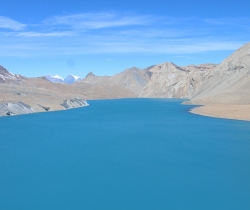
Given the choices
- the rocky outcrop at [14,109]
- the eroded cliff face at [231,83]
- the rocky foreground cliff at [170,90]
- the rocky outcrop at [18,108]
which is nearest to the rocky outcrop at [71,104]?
the rocky foreground cliff at [170,90]

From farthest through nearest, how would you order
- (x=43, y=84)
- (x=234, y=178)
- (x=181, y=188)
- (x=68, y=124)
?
(x=43, y=84) < (x=68, y=124) < (x=234, y=178) < (x=181, y=188)

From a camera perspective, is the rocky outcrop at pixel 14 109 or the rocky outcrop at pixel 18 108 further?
the rocky outcrop at pixel 18 108

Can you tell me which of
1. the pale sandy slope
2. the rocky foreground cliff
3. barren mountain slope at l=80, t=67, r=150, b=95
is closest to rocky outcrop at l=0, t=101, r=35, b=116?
the rocky foreground cliff

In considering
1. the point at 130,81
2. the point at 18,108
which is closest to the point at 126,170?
the point at 18,108

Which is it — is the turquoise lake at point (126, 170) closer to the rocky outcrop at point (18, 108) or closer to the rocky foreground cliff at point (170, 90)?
the rocky foreground cliff at point (170, 90)

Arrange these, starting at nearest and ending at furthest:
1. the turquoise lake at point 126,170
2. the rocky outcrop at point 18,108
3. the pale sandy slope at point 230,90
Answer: the turquoise lake at point 126,170 < the pale sandy slope at point 230,90 < the rocky outcrop at point 18,108

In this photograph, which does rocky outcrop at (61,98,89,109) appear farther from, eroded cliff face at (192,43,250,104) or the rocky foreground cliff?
eroded cliff face at (192,43,250,104)

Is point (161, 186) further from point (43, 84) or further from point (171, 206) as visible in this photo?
point (43, 84)

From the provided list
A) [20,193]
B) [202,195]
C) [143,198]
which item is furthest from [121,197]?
[20,193]
